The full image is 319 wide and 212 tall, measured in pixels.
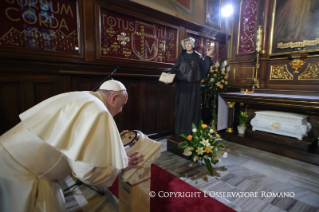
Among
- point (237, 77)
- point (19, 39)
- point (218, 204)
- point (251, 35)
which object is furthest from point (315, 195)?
point (19, 39)

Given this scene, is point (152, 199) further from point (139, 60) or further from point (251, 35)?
point (251, 35)

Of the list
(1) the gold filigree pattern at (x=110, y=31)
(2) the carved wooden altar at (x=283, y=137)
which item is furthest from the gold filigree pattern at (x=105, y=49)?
(2) the carved wooden altar at (x=283, y=137)

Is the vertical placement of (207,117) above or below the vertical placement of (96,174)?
below

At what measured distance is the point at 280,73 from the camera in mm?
4066

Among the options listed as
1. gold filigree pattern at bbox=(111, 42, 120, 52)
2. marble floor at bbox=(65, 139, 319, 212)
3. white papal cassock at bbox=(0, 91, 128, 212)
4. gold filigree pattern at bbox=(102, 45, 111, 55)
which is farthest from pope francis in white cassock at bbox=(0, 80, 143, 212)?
gold filigree pattern at bbox=(111, 42, 120, 52)

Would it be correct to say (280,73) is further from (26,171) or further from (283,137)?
(26,171)

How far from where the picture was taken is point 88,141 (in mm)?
952

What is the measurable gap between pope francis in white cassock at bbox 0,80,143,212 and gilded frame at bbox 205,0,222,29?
4.87 meters

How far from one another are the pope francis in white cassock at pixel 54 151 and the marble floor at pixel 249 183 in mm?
988

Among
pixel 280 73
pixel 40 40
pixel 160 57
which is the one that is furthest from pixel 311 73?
pixel 40 40

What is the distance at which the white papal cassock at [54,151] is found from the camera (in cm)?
95

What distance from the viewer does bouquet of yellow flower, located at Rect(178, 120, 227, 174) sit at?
2621 millimetres

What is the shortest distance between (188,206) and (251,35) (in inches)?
176

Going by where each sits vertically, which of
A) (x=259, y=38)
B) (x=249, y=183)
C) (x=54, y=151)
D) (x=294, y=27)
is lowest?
(x=249, y=183)
